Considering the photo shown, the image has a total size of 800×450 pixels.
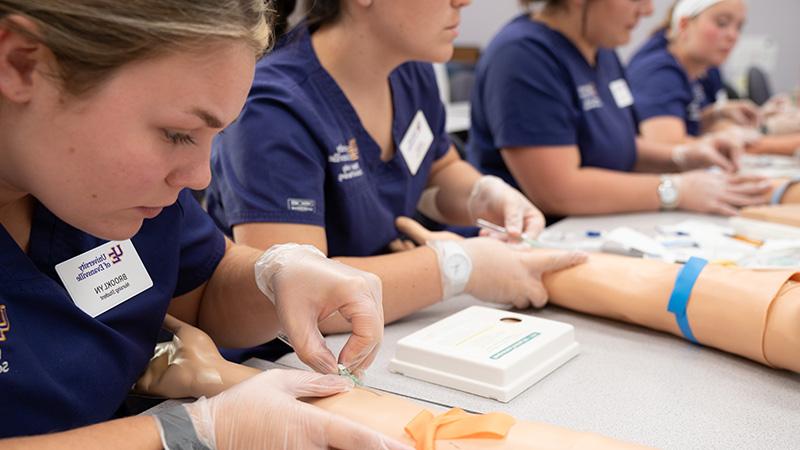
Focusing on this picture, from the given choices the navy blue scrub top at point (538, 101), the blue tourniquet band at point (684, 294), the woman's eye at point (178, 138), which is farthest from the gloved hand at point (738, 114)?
the woman's eye at point (178, 138)

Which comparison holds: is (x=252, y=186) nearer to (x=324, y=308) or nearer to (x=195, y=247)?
(x=195, y=247)

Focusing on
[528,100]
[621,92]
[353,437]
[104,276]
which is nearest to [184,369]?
[104,276]

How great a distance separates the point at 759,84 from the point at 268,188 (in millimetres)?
4918

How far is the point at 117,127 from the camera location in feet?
2.19

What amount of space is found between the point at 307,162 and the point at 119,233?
50 cm

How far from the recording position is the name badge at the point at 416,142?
148cm

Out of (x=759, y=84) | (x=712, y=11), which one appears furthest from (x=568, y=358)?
(x=759, y=84)

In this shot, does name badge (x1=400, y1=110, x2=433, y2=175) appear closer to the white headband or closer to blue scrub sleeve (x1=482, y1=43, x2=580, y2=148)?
Answer: blue scrub sleeve (x1=482, y1=43, x2=580, y2=148)

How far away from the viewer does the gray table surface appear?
83 centimetres

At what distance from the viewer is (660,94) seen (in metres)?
2.95

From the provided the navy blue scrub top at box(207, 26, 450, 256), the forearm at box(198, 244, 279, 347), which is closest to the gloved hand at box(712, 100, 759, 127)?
the navy blue scrub top at box(207, 26, 450, 256)

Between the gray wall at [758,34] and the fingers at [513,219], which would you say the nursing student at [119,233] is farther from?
the gray wall at [758,34]

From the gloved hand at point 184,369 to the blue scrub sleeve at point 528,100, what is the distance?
1.19 m

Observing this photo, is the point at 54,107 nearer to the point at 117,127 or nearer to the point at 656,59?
the point at 117,127
